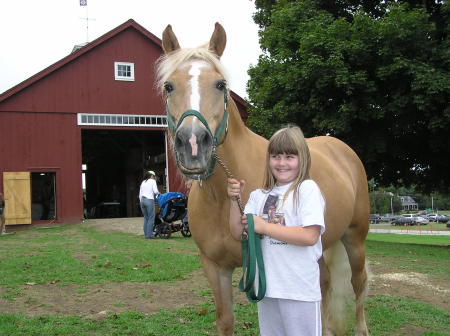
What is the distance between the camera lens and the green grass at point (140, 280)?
4.32 m

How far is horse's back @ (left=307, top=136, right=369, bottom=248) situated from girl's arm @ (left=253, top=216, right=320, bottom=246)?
4.39 ft

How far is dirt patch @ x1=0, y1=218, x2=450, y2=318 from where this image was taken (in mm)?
5066

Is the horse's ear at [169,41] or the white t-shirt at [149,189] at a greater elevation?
the horse's ear at [169,41]

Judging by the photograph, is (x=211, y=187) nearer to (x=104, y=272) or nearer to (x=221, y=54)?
(x=221, y=54)

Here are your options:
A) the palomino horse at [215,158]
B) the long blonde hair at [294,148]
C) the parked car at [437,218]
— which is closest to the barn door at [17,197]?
the palomino horse at [215,158]

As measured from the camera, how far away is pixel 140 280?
648 cm

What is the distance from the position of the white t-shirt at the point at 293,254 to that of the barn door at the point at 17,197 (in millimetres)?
17452

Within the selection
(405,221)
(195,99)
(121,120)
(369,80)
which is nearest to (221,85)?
(195,99)

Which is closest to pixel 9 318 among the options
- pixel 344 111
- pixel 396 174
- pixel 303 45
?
pixel 344 111

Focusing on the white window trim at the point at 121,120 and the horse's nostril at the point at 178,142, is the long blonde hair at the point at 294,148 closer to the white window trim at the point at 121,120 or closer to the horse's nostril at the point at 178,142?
the horse's nostril at the point at 178,142

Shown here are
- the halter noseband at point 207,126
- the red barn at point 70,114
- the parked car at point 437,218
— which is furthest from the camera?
the parked car at point 437,218

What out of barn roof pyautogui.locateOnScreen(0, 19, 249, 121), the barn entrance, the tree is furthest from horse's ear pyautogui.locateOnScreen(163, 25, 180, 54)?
the barn entrance

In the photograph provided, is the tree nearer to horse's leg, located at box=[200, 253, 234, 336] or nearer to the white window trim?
the white window trim

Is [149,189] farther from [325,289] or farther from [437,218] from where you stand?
[437,218]
